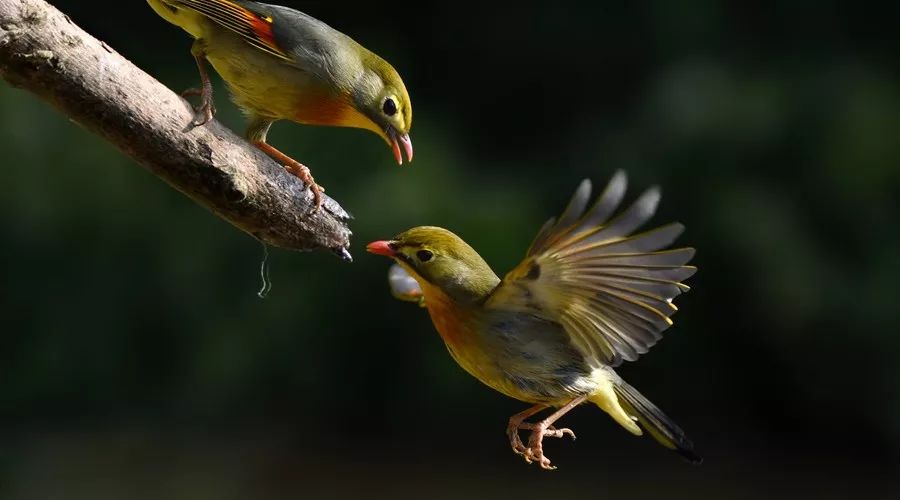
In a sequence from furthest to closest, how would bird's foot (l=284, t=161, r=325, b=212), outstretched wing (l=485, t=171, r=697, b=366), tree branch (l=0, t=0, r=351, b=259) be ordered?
1. bird's foot (l=284, t=161, r=325, b=212)
2. outstretched wing (l=485, t=171, r=697, b=366)
3. tree branch (l=0, t=0, r=351, b=259)

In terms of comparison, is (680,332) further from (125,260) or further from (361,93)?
(361,93)

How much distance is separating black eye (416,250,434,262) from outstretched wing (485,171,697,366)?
0.47ft

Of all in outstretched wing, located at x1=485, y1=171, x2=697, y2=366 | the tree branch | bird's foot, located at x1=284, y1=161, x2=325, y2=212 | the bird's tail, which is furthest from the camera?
the bird's tail

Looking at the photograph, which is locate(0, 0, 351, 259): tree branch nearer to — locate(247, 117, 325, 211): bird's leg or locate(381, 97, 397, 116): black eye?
locate(247, 117, 325, 211): bird's leg

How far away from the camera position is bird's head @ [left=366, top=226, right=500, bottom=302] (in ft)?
7.11

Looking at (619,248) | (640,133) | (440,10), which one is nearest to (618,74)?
(640,133)

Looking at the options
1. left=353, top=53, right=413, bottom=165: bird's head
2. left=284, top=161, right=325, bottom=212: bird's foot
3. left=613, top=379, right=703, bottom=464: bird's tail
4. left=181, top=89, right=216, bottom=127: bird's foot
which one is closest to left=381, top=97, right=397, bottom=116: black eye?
left=353, top=53, right=413, bottom=165: bird's head

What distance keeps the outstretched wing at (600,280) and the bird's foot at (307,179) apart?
1.10 feet

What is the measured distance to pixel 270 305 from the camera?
592 centimetres

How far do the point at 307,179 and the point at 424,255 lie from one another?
261 mm

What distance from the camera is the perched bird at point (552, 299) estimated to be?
2.16 meters

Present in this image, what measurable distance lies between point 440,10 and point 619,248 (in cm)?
472

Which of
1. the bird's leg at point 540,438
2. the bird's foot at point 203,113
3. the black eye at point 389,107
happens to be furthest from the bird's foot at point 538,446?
the bird's foot at point 203,113

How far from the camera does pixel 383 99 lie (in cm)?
222
